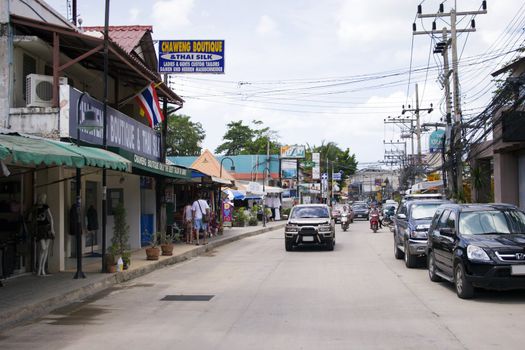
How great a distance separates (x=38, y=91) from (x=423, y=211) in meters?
10.9

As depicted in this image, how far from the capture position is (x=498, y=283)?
9.45 metres

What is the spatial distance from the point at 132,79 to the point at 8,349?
1311cm

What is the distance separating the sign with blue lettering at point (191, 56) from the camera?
2023 cm

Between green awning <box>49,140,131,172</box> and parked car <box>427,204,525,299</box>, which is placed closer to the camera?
parked car <box>427,204,525,299</box>

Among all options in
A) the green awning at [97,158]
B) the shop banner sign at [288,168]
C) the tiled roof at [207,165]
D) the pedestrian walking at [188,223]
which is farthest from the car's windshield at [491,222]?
the shop banner sign at [288,168]

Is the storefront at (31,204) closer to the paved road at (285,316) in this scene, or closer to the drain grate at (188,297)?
the paved road at (285,316)

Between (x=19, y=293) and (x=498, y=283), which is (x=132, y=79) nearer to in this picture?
(x=19, y=293)

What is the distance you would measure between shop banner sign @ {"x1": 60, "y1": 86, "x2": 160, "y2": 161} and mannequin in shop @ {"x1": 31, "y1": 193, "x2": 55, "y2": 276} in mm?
1734

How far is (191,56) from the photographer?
20.5m

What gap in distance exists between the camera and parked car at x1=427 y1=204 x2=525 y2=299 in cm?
947

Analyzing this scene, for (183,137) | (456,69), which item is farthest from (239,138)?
(456,69)

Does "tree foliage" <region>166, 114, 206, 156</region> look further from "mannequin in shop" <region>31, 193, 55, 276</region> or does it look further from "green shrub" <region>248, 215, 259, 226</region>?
"mannequin in shop" <region>31, 193, 55, 276</region>

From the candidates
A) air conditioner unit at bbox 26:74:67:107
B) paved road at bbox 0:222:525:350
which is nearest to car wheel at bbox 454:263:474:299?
paved road at bbox 0:222:525:350

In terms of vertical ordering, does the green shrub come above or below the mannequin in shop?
below
